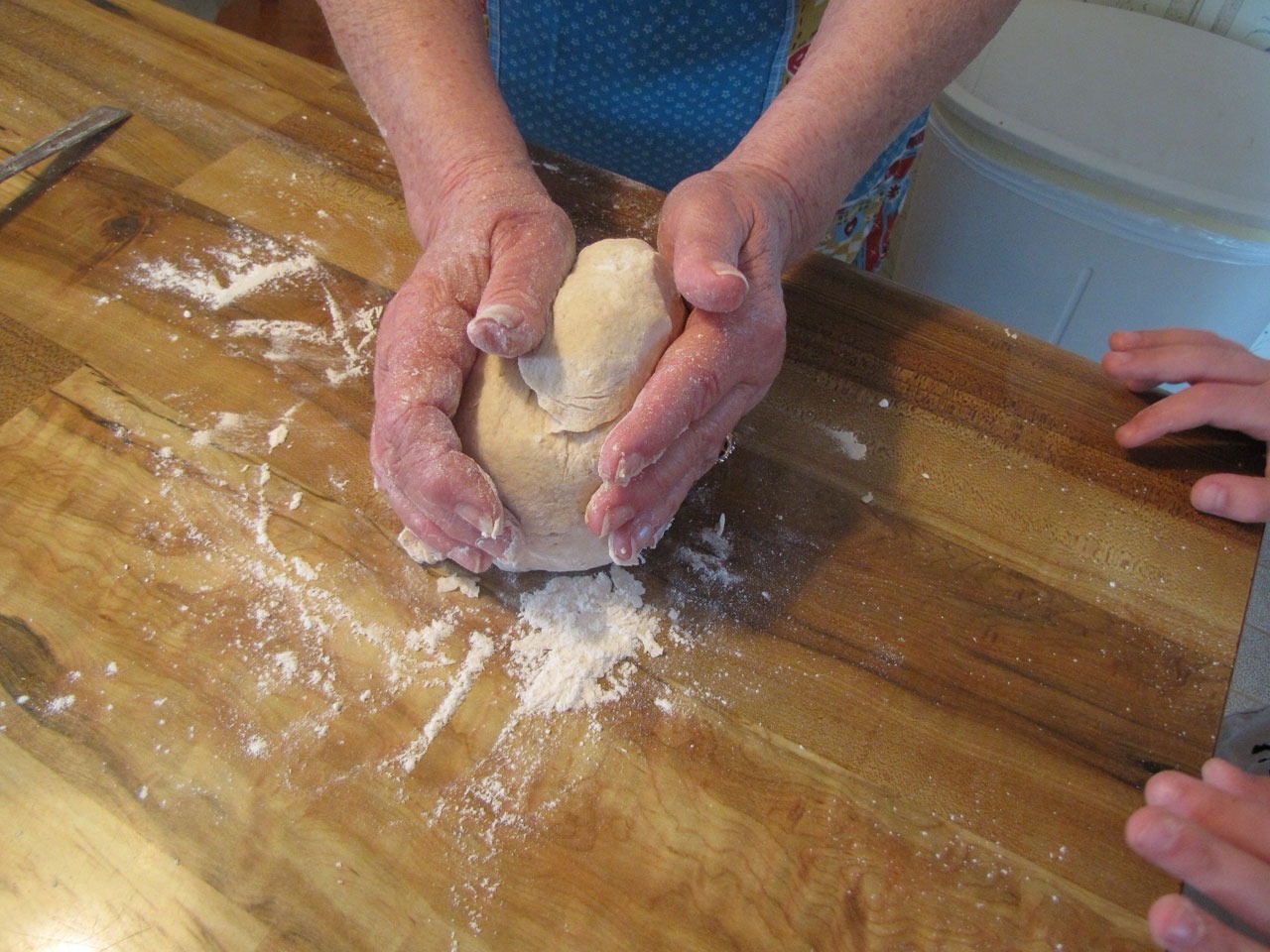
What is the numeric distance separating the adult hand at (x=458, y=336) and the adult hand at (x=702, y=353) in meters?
0.14

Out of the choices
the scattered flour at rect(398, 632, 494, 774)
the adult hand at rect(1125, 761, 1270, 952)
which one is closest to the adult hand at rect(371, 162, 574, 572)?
the scattered flour at rect(398, 632, 494, 774)

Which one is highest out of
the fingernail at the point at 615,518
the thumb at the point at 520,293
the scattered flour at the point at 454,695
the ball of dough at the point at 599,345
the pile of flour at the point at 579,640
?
the thumb at the point at 520,293

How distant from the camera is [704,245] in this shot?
0.96 meters

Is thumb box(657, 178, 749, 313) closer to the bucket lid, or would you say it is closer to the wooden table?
the wooden table

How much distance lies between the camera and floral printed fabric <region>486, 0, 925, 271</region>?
133cm

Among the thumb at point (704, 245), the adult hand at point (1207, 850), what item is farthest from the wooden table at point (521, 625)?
the thumb at point (704, 245)

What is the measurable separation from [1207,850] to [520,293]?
950 mm

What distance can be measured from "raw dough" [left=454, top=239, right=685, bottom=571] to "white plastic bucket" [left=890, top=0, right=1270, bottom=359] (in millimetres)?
1317

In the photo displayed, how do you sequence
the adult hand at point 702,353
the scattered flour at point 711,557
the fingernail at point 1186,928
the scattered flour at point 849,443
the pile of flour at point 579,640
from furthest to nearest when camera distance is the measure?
the scattered flour at point 849,443
the scattered flour at point 711,557
the pile of flour at point 579,640
the adult hand at point 702,353
the fingernail at point 1186,928

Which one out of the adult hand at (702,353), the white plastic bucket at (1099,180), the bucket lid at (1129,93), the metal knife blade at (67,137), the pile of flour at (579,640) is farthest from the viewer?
the bucket lid at (1129,93)

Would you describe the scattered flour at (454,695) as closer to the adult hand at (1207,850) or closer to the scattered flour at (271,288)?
the scattered flour at (271,288)

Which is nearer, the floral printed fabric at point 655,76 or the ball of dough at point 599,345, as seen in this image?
the ball of dough at point 599,345

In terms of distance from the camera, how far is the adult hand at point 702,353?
0.92 meters

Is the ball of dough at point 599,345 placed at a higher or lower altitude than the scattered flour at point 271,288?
Answer: higher
